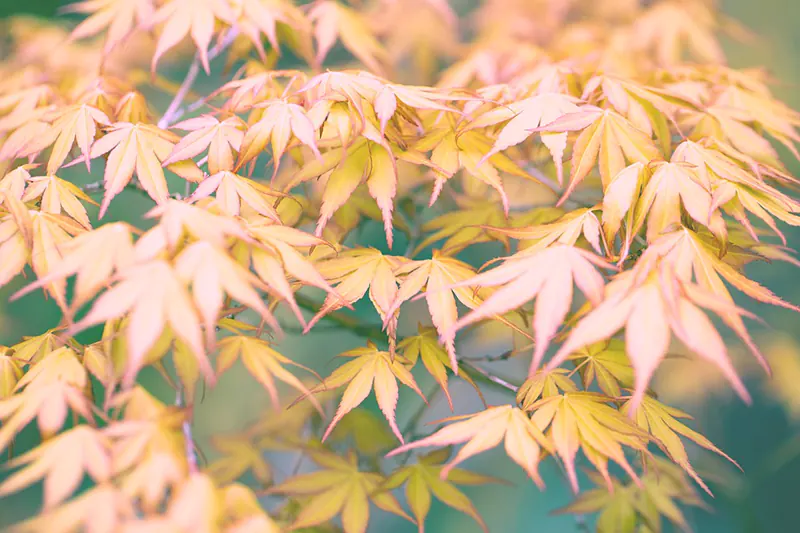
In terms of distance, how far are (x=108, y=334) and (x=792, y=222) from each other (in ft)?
2.80

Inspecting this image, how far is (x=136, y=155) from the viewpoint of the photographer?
78cm

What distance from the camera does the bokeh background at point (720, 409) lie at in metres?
1.99

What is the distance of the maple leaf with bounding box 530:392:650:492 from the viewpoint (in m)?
0.67

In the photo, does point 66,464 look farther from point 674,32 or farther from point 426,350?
point 674,32

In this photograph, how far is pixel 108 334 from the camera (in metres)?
0.65

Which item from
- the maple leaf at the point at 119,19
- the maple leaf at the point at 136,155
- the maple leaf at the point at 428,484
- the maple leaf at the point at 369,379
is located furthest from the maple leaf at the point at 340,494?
the maple leaf at the point at 119,19

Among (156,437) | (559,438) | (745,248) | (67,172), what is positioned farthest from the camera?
(67,172)

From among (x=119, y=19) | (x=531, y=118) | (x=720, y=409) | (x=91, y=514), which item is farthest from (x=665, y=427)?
(x=720, y=409)

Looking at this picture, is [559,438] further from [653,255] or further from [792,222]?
[792,222]

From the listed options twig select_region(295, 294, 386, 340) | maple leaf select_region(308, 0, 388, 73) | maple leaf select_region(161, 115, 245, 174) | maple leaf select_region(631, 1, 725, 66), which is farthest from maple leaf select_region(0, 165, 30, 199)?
maple leaf select_region(631, 1, 725, 66)

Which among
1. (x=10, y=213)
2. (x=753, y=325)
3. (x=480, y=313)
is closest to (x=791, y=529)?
(x=753, y=325)

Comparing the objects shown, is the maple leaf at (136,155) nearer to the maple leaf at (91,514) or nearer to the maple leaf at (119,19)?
the maple leaf at (119,19)

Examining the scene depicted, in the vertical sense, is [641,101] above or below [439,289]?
above

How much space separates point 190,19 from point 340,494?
Answer: 80 cm
